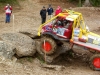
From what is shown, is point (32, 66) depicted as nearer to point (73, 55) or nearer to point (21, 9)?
point (73, 55)

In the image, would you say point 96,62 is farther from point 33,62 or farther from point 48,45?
point 33,62

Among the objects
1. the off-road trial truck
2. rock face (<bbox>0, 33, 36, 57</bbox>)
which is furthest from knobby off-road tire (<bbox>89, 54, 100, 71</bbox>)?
rock face (<bbox>0, 33, 36, 57</bbox>)

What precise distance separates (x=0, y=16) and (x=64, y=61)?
32.0ft

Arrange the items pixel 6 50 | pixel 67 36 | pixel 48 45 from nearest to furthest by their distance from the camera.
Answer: pixel 6 50, pixel 67 36, pixel 48 45

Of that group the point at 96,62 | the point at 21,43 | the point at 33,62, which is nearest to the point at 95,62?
the point at 96,62

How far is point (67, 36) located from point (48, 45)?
1.04 m

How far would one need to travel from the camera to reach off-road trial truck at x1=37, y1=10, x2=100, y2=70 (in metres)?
13.0

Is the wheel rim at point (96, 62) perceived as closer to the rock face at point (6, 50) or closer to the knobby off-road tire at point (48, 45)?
the knobby off-road tire at point (48, 45)

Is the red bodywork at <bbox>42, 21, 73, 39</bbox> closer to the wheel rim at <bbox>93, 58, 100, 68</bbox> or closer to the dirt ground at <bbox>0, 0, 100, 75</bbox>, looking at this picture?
the dirt ground at <bbox>0, 0, 100, 75</bbox>

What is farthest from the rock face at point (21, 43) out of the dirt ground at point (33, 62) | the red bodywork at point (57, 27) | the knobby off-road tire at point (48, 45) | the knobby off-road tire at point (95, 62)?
the knobby off-road tire at point (95, 62)

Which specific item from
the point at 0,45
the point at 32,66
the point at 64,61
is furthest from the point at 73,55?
the point at 0,45

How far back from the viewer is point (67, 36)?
13250 millimetres

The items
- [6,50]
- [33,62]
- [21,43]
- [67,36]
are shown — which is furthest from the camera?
[67,36]

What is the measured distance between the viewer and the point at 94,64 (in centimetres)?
1291
